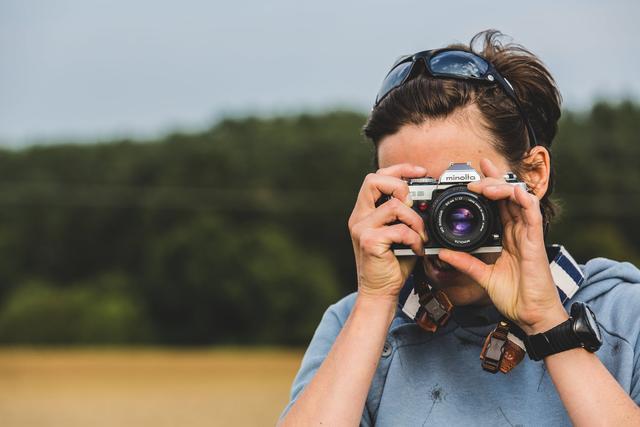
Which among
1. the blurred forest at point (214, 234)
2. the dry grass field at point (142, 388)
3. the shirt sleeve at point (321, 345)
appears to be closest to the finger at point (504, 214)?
the shirt sleeve at point (321, 345)

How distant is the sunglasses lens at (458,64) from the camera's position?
2.08 m

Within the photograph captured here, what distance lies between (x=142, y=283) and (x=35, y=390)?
943 inches

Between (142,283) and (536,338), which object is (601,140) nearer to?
(142,283)

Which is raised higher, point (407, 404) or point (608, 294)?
point (608, 294)

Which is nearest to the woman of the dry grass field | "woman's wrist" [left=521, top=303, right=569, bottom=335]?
"woman's wrist" [left=521, top=303, right=569, bottom=335]

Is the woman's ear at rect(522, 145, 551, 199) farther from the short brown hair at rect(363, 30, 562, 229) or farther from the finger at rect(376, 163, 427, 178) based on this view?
the finger at rect(376, 163, 427, 178)

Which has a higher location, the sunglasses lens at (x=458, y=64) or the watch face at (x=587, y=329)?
the sunglasses lens at (x=458, y=64)

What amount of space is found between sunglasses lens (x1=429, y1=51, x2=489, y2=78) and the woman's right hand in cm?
24

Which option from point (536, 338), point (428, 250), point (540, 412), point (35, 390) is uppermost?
point (428, 250)

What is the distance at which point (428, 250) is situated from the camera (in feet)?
6.67

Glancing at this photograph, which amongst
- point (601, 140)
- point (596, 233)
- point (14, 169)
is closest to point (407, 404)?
point (596, 233)

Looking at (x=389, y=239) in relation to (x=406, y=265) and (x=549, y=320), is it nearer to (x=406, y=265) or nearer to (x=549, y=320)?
(x=406, y=265)

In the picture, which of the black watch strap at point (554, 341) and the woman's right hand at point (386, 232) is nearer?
the black watch strap at point (554, 341)

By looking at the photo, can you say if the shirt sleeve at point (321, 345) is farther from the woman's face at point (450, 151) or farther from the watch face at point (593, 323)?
the watch face at point (593, 323)
